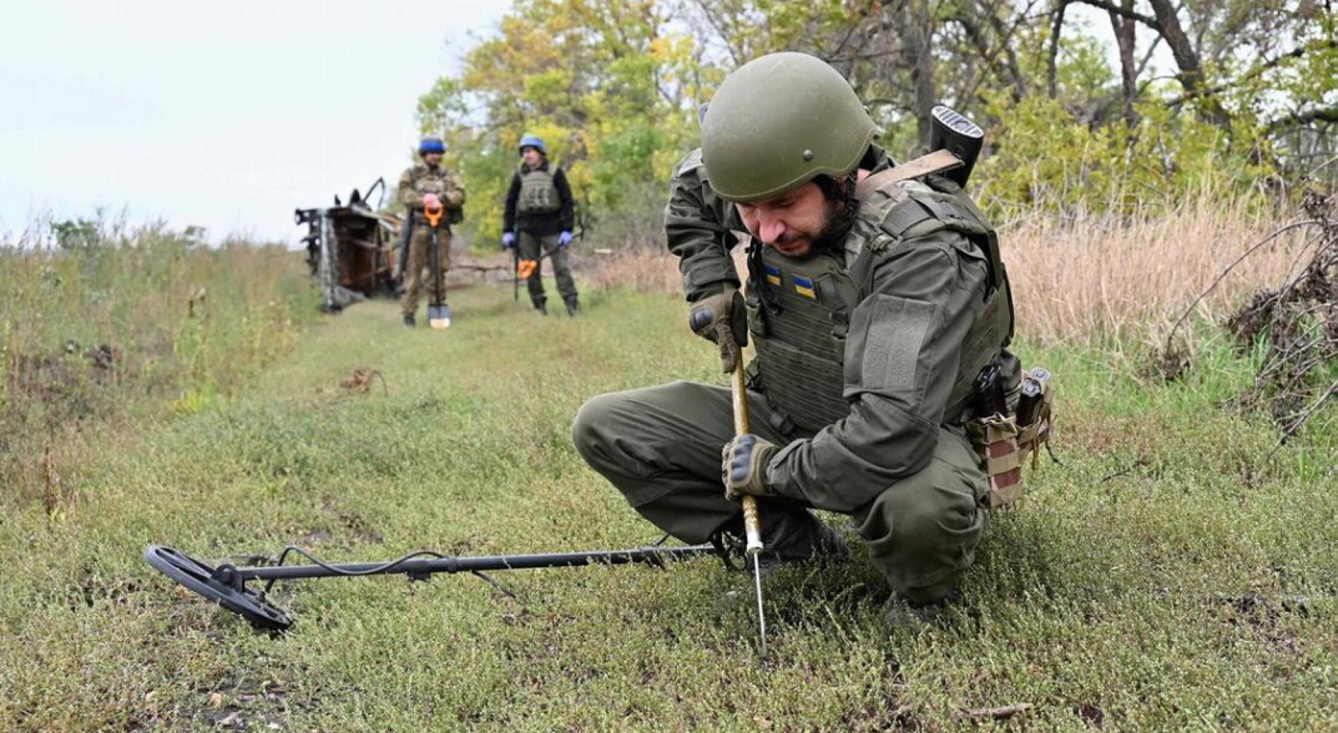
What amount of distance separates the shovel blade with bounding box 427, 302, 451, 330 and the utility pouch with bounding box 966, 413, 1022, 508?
387 inches

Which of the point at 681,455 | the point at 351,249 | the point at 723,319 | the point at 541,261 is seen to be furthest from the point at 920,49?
the point at 681,455

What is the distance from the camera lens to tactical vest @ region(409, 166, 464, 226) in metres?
13.2

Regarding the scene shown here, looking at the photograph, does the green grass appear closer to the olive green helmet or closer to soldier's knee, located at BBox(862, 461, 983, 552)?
soldier's knee, located at BBox(862, 461, 983, 552)

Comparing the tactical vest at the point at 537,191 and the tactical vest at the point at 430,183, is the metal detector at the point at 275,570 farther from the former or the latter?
the tactical vest at the point at 430,183

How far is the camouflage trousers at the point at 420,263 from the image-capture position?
41.7 feet

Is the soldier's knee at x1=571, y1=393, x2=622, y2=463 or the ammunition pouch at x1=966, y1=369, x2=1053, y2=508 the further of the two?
the soldier's knee at x1=571, y1=393, x2=622, y2=463

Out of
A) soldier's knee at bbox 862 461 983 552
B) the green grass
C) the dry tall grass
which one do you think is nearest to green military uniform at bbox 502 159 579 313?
the dry tall grass

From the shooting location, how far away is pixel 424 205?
42.6ft

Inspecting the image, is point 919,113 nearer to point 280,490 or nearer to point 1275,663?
point 280,490

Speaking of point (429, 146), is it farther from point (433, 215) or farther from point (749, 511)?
point (749, 511)

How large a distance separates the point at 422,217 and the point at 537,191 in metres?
1.62

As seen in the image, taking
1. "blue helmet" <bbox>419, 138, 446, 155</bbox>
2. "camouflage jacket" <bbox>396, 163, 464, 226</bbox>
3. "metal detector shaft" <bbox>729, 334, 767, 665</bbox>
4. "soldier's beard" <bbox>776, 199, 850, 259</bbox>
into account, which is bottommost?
"metal detector shaft" <bbox>729, 334, 767, 665</bbox>

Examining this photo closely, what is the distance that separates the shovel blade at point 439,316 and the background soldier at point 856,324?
9.38 metres

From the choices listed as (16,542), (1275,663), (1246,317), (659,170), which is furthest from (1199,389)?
(659,170)
